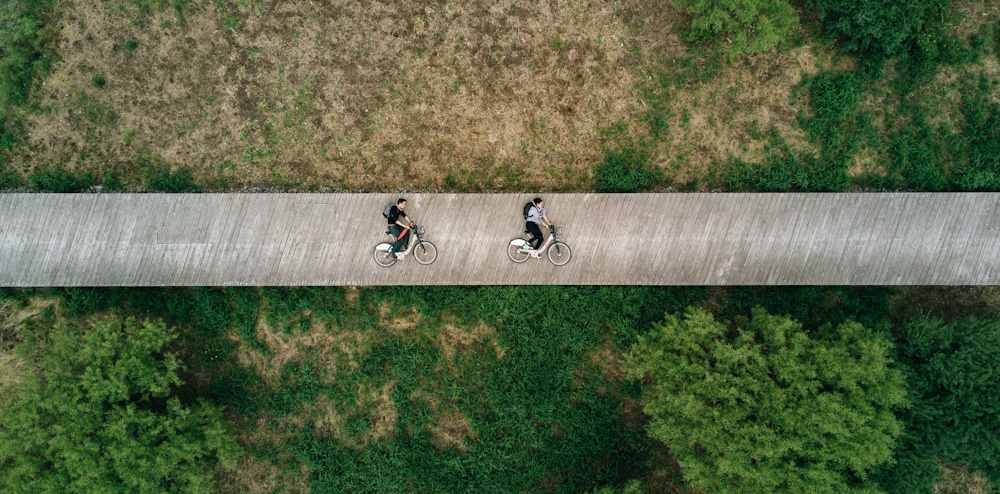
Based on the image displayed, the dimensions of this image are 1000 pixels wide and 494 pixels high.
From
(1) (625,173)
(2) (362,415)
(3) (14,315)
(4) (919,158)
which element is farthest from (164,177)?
(4) (919,158)

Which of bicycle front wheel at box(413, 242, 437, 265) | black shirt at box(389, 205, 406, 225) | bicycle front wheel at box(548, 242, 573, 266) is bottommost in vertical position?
bicycle front wheel at box(548, 242, 573, 266)

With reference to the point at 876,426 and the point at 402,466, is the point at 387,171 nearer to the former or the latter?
the point at 402,466

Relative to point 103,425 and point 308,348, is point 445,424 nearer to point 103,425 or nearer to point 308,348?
point 308,348

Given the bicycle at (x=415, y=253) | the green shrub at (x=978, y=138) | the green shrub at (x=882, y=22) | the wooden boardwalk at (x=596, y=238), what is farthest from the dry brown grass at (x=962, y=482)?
the bicycle at (x=415, y=253)

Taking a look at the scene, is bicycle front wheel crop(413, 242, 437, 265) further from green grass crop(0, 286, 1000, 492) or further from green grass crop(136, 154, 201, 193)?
green grass crop(136, 154, 201, 193)

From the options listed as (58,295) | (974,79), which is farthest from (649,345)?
(58,295)

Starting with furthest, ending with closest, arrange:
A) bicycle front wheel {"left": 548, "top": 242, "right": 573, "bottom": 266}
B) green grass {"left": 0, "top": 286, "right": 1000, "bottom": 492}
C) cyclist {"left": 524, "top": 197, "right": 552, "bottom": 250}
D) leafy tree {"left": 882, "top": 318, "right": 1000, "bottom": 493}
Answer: green grass {"left": 0, "top": 286, "right": 1000, "bottom": 492} → bicycle front wheel {"left": 548, "top": 242, "right": 573, "bottom": 266} → cyclist {"left": 524, "top": 197, "right": 552, "bottom": 250} → leafy tree {"left": 882, "top": 318, "right": 1000, "bottom": 493}

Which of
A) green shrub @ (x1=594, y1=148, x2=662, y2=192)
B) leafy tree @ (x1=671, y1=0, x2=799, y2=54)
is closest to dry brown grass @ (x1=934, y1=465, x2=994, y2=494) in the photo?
green shrub @ (x1=594, y1=148, x2=662, y2=192)
